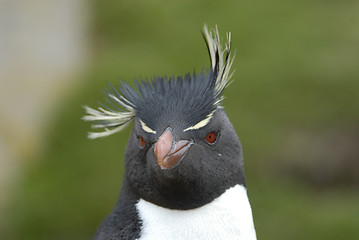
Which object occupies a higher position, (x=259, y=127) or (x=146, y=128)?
(x=259, y=127)

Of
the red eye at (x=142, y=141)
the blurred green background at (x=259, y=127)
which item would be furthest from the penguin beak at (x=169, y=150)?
the blurred green background at (x=259, y=127)

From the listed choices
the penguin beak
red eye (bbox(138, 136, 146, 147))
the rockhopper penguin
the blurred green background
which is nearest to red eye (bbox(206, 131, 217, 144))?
the rockhopper penguin

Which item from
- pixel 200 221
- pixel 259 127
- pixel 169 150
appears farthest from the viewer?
pixel 259 127

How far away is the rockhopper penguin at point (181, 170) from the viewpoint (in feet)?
9.86

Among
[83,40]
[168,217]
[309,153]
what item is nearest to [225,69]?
[168,217]

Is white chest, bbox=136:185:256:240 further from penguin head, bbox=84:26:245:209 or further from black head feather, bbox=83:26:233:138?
black head feather, bbox=83:26:233:138

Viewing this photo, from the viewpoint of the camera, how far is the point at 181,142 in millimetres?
2984

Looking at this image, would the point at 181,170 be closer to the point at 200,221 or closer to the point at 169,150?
the point at 169,150

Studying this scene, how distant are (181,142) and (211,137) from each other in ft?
0.72

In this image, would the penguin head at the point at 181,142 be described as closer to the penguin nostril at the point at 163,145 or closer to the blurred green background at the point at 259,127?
the penguin nostril at the point at 163,145

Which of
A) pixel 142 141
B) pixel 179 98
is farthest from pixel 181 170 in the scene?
pixel 179 98

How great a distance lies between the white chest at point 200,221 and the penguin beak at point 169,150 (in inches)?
10.9

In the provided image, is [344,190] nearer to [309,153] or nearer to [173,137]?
[309,153]

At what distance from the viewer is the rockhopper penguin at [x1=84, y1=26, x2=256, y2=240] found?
3006mm
